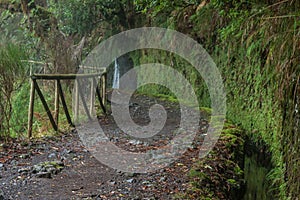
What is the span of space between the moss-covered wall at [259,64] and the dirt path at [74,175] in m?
1.00

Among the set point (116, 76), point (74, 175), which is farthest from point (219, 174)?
point (116, 76)

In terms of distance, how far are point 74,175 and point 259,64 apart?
319 centimetres

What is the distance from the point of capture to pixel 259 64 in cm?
593

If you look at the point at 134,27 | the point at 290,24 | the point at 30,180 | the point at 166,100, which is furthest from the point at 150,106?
the point at 290,24

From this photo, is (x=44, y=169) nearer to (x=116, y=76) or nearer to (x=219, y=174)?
(x=219, y=174)

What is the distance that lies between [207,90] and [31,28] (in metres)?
6.02

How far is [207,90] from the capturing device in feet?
29.0

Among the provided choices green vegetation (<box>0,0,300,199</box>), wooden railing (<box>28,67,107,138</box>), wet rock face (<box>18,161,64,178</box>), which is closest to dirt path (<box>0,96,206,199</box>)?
wet rock face (<box>18,161,64,178</box>)

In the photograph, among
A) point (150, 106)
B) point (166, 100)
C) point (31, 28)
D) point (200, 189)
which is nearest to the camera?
point (200, 189)

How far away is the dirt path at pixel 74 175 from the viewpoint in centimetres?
371

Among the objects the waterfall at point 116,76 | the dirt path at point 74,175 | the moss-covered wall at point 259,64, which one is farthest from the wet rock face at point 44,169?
the waterfall at point 116,76

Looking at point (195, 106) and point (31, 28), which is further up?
point (31, 28)

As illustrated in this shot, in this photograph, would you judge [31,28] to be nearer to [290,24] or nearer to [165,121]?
[165,121]

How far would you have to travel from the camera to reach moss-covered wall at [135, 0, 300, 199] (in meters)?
3.09
